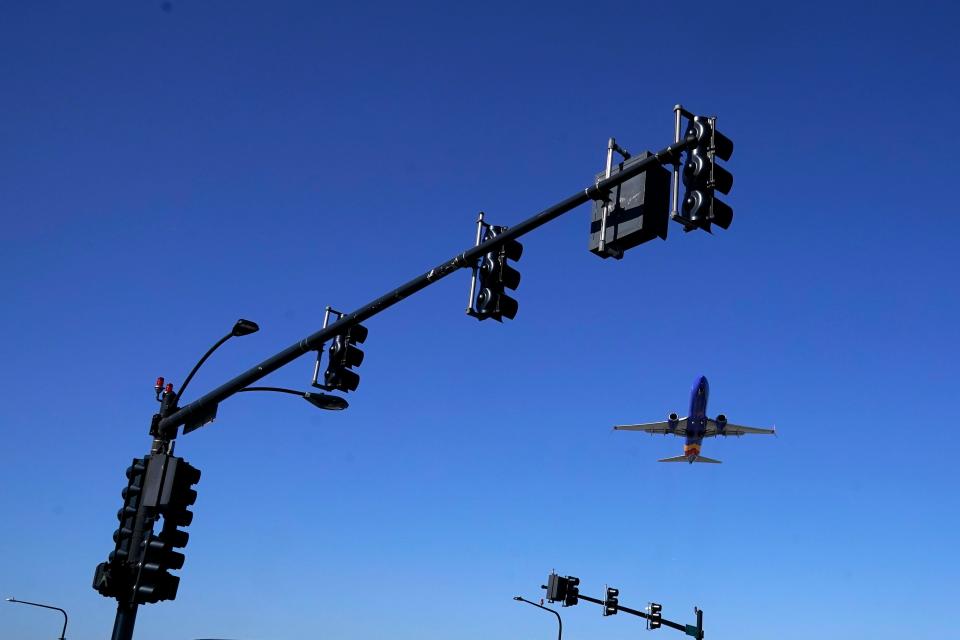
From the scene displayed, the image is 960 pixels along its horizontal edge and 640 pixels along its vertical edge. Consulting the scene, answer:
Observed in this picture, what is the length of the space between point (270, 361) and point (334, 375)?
992mm

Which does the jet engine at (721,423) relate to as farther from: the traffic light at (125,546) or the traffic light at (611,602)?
the traffic light at (125,546)

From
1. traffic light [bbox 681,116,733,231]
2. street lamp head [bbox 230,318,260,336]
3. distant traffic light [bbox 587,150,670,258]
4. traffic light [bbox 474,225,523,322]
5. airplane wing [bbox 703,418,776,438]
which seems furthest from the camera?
airplane wing [bbox 703,418,776,438]

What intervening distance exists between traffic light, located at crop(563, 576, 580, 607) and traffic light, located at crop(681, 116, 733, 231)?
25.7m

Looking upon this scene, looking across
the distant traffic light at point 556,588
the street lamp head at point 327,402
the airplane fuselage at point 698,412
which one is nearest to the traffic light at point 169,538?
the street lamp head at point 327,402

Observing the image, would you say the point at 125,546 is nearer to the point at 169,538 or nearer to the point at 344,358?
the point at 169,538

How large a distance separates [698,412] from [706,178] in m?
79.6

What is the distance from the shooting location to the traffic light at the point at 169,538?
1223 cm

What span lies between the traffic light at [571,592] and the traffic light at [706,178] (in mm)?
25661

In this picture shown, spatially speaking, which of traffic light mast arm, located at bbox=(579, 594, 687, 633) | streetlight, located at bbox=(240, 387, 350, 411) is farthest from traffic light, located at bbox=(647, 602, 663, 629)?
streetlight, located at bbox=(240, 387, 350, 411)

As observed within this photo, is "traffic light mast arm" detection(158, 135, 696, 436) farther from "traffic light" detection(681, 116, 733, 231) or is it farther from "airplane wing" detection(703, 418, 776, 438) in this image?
"airplane wing" detection(703, 418, 776, 438)

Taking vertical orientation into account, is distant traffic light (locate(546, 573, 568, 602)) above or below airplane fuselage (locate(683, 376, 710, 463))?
below

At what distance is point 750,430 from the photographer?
85.1 m

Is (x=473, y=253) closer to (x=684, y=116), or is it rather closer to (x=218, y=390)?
(x=684, y=116)

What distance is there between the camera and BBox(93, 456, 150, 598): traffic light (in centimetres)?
1221
